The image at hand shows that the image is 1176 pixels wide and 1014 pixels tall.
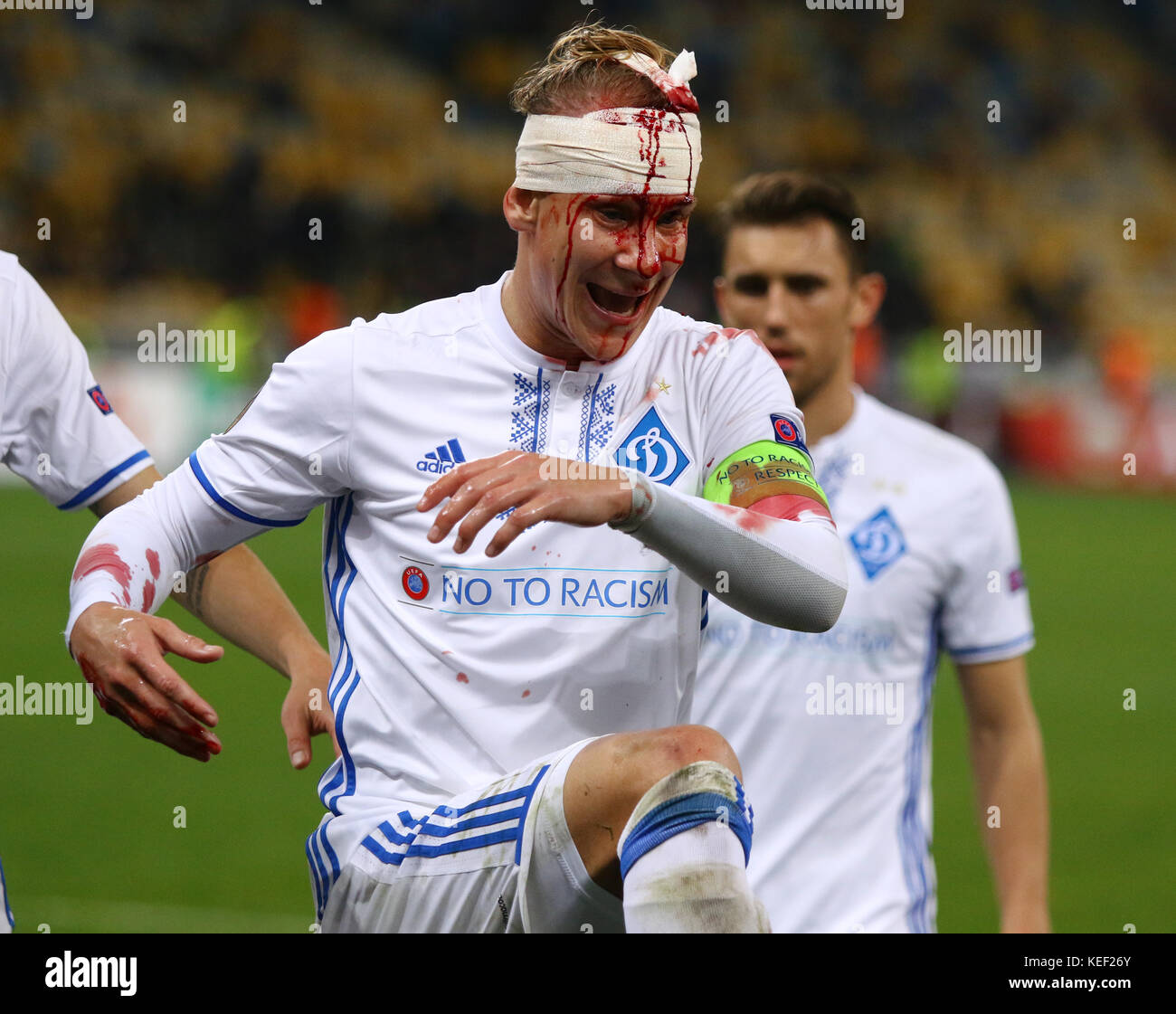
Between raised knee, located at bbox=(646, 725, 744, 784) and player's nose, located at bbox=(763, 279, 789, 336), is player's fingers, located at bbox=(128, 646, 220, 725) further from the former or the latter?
player's nose, located at bbox=(763, 279, 789, 336)

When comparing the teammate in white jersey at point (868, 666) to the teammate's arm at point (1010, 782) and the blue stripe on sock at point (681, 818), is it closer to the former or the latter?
the teammate's arm at point (1010, 782)

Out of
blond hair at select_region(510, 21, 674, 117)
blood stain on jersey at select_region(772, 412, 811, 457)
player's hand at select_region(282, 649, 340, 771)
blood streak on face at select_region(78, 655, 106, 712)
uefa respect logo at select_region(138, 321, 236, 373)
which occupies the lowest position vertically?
player's hand at select_region(282, 649, 340, 771)

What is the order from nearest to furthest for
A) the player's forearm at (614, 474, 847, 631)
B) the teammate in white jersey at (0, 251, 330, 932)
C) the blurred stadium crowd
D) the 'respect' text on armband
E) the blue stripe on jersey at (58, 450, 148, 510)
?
1. the player's forearm at (614, 474, 847, 631)
2. the 'respect' text on armband
3. the teammate in white jersey at (0, 251, 330, 932)
4. the blue stripe on jersey at (58, 450, 148, 510)
5. the blurred stadium crowd

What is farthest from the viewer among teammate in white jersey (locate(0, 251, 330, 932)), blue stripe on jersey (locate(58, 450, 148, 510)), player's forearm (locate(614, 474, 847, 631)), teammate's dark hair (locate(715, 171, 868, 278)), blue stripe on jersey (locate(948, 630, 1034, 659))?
teammate's dark hair (locate(715, 171, 868, 278))

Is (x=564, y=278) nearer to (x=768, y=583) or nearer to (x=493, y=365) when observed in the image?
(x=493, y=365)

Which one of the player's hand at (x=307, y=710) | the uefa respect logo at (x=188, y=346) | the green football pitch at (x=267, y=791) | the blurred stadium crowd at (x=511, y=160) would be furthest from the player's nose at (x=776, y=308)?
the blurred stadium crowd at (x=511, y=160)

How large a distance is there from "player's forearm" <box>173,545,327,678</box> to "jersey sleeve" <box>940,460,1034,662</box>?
1847 mm

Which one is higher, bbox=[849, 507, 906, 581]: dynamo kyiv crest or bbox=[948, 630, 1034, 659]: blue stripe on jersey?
bbox=[849, 507, 906, 581]: dynamo kyiv crest

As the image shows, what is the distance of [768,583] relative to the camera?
8.17 feet

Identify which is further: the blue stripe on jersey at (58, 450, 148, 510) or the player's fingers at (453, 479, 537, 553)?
the blue stripe on jersey at (58, 450, 148, 510)

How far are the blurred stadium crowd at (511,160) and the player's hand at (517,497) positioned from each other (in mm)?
16255

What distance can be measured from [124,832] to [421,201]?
1581 cm

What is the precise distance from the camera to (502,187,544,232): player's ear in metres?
2.89

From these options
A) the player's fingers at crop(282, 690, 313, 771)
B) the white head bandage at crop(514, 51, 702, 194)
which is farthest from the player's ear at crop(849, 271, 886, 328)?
the player's fingers at crop(282, 690, 313, 771)
